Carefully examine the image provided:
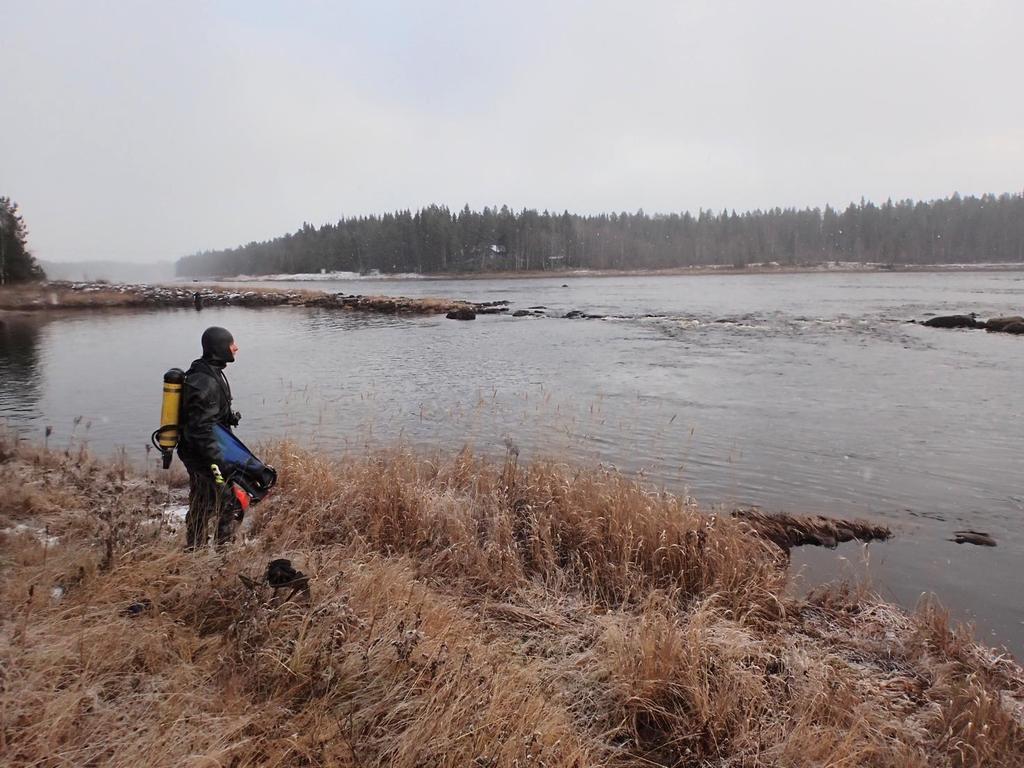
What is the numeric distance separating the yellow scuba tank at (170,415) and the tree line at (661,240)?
421 feet

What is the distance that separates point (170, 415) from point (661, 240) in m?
165

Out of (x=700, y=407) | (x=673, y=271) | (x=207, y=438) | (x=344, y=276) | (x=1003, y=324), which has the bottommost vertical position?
(x=700, y=407)

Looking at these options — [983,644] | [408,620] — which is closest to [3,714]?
[408,620]

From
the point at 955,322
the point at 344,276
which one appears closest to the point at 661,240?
the point at 344,276

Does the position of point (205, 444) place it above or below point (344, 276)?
below

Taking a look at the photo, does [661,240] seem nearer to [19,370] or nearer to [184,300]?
[184,300]

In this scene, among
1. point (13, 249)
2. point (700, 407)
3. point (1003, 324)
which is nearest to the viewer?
point (700, 407)

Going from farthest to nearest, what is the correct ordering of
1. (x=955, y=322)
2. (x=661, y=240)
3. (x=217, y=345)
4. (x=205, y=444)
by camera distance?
(x=661, y=240)
(x=955, y=322)
(x=217, y=345)
(x=205, y=444)

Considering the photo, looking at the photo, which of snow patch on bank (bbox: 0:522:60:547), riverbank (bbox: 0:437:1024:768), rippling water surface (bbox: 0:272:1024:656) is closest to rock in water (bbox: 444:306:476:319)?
rippling water surface (bbox: 0:272:1024:656)

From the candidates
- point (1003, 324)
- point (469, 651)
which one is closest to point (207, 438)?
point (469, 651)

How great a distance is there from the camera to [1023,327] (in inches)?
1129

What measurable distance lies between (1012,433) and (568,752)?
13965mm

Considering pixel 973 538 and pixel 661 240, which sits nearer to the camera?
pixel 973 538

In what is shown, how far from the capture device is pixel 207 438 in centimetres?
489
